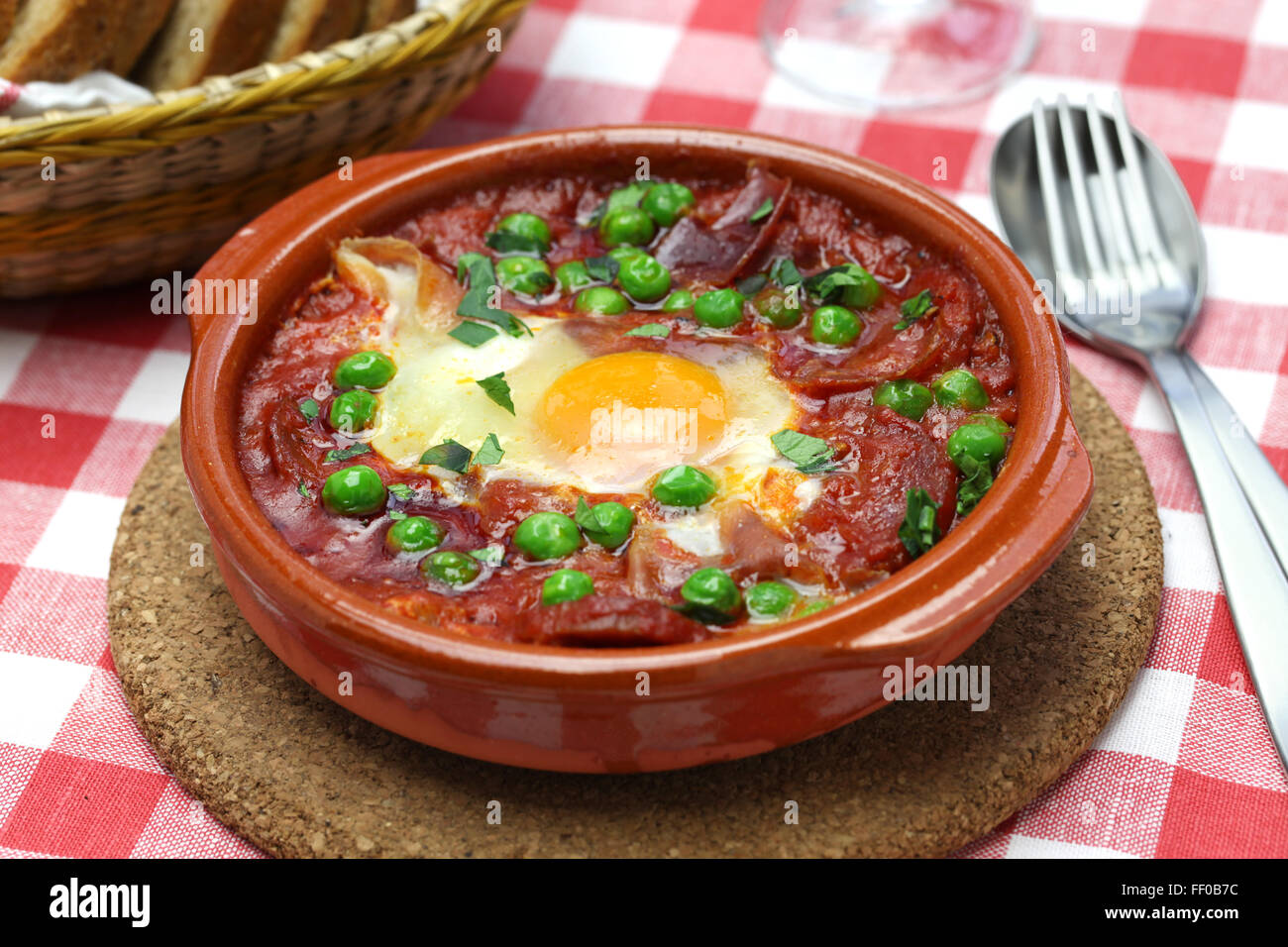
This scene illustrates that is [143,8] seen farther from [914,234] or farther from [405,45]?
[914,234]

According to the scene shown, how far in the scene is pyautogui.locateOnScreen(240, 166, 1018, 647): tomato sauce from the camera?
325 centimetres

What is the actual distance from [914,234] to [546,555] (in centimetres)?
160

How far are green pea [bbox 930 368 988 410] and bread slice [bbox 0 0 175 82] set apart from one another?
2.98 metres

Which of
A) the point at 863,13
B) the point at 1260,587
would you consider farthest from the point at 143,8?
the point at 1260,587

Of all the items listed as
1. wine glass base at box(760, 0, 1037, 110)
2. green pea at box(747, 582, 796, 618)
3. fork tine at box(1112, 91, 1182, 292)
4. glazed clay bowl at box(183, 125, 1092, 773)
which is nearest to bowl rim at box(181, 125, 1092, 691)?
glazed clay bowl at box(183, 125, 1092, 773)

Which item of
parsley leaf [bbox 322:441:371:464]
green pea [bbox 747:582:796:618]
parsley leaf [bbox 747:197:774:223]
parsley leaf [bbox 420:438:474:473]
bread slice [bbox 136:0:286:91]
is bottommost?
parsley leaf [bbox 322:441:371:464]

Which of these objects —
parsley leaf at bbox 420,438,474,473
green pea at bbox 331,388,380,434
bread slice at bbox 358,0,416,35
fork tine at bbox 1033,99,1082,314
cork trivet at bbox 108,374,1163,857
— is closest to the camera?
cork trivet at bbox 108,374,1163,857

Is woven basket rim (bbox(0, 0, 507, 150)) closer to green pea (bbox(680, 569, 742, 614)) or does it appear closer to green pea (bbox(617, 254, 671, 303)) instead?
green pea (bbox(617, 254, 671, 303))

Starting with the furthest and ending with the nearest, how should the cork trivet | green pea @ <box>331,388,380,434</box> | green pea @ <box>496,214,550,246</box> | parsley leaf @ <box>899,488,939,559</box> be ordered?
green pea @ <box>496,214,550,246</box>, green pea @ <box>331,388,380,434</box>, parsley leaf @ <box>899,488,939,559</box>, the cork trivet

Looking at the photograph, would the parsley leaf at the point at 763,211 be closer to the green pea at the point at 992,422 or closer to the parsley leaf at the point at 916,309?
the parsley leaf at the point at 916,309

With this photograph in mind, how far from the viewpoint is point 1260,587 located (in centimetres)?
362

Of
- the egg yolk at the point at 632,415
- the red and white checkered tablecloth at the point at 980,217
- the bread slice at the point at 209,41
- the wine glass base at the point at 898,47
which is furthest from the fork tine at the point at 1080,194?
the bread slice at the point at 209,41

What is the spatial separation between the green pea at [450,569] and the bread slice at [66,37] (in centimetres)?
228

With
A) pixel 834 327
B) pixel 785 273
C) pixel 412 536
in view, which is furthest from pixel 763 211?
pixel 412 536
